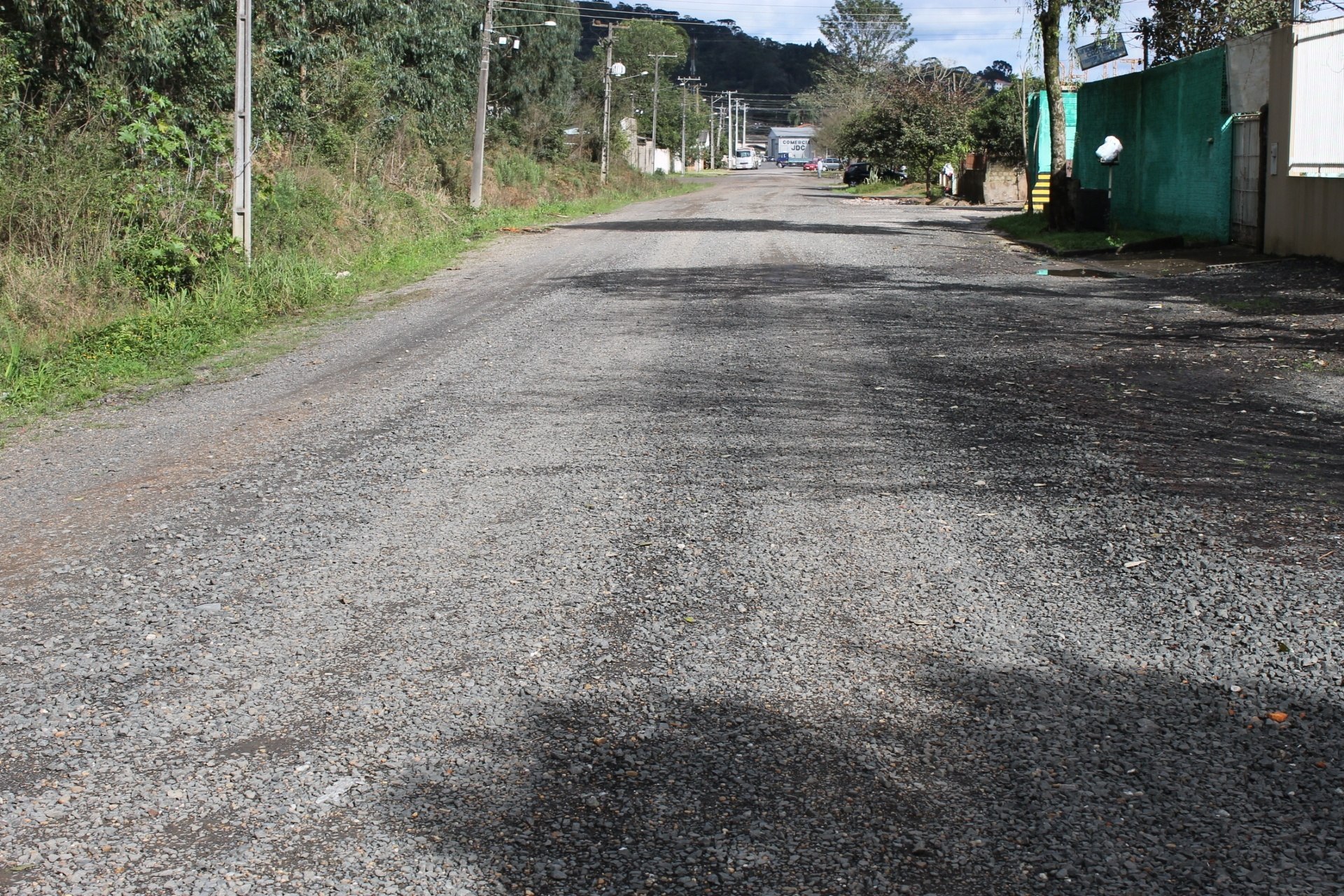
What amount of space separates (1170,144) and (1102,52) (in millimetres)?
7775

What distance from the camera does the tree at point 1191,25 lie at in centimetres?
2859

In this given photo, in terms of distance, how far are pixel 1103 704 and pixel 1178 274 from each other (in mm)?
13500

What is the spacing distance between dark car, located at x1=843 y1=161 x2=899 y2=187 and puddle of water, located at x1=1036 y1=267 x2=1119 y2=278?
145ft

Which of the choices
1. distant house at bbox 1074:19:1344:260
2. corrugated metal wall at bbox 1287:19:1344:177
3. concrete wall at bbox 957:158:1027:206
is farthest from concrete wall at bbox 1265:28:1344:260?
concrete wall at bbox 957:158:1027:206

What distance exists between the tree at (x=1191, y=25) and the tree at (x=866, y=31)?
92.6 meters

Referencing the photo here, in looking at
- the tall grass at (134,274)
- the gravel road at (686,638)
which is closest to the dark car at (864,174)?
the tall grass at (134,274)

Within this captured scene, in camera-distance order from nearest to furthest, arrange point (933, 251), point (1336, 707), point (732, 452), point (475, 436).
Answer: point (1336, 707), point (732, 452), point (475, 436), point (933, 251)

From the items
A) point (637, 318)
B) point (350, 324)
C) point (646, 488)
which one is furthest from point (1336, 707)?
point (350, 324)

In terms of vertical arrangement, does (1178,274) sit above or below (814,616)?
above

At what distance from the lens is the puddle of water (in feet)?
53.2

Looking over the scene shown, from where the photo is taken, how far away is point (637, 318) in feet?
39.1

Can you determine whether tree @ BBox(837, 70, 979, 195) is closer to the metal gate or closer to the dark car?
the dark car

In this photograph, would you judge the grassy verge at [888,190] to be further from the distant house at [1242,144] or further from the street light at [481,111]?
the distant house at [1242,144]

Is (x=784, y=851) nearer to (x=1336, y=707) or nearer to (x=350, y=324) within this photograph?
(x=1336, y=707)
